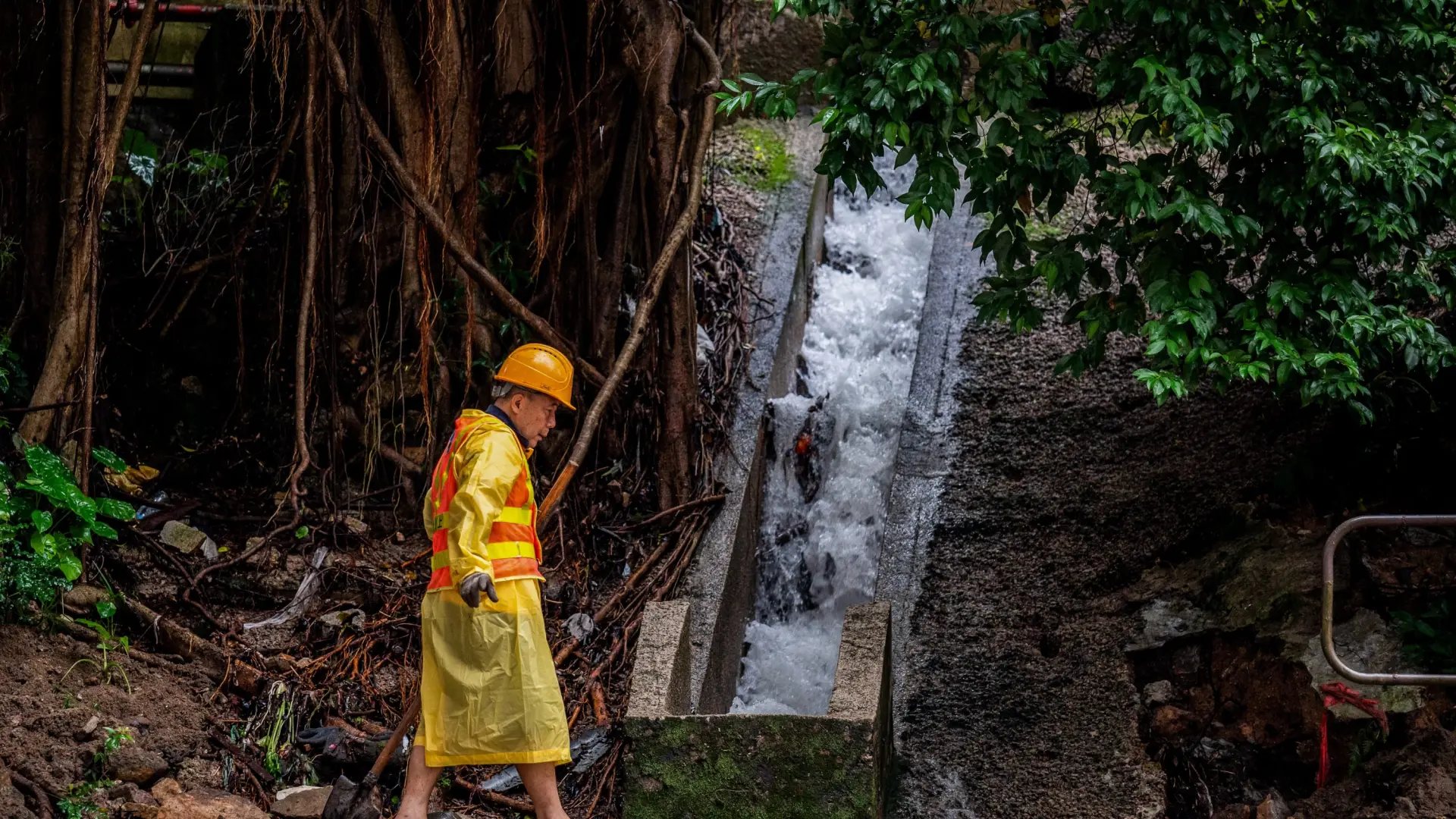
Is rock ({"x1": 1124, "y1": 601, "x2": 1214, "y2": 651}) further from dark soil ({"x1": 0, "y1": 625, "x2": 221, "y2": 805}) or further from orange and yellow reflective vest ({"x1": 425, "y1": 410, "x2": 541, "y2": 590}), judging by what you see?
dark soil ({"x1": 0, "y1": 625, "x2": 221, "y2": 805})

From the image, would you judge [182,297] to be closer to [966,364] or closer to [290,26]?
[290,26]

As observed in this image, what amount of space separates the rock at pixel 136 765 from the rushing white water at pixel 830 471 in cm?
282

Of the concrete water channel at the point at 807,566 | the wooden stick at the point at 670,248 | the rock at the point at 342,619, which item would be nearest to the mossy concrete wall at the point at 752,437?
the concrete water channel at the point at 807,566

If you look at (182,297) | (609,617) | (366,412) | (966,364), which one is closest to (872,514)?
(966,364)

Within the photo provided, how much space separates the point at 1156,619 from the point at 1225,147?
Result: 217 cm

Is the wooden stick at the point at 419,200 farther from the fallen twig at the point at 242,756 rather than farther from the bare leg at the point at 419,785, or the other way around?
the bare leg at the point at 419,785

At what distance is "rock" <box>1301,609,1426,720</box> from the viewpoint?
4.79m

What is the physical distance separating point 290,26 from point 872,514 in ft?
12.7

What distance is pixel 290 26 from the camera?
6109 millimetres

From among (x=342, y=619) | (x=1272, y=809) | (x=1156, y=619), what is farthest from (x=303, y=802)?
(x=1156, y=619)

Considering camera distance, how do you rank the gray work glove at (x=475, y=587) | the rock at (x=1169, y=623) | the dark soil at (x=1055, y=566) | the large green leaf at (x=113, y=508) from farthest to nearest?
1. the rock at (x=1169, y=623)
2. the dark soil at (x=1055, y=566)
3. the large green leaf at (x=113, y=508)
4. the gray work glove at (x=475, y=587)

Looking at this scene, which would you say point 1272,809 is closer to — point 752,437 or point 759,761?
point 759,761

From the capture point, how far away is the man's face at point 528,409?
4.43 m

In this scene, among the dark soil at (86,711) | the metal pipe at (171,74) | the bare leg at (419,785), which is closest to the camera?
the bare leg at (419,785)
